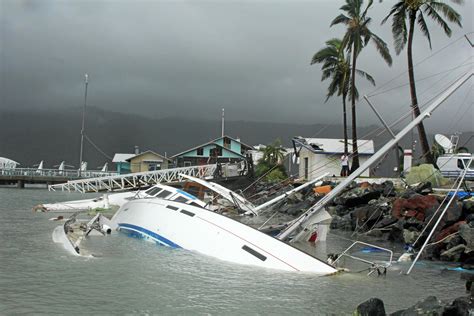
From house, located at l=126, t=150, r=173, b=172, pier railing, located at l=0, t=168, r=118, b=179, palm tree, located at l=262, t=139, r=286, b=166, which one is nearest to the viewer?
palm tree, located at l=262, t=139, r=286, b=166

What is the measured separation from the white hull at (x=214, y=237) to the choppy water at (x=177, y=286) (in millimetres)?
277

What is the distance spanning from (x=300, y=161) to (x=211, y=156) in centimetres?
1903

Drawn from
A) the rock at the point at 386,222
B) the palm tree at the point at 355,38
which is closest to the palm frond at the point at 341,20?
the palm tree at the point at 355,38

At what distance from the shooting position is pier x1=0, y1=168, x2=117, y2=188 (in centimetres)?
7769

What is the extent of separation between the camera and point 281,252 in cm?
1173

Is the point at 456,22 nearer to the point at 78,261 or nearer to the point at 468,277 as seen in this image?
the point at 468,277

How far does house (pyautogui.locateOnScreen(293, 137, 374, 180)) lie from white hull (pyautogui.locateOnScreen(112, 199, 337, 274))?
1270 inches

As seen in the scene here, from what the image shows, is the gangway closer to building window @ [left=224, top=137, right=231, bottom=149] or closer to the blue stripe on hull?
building window @ [left=224, top=137, right=231, bottom=149]

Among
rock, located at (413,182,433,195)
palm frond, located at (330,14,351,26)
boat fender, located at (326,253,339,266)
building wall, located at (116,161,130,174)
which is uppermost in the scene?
palm frond, located at (330,14,351,26)

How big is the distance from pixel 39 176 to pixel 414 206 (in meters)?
71.5

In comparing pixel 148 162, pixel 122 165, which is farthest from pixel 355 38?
pixel 122 165

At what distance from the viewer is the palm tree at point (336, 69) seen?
47125 mm

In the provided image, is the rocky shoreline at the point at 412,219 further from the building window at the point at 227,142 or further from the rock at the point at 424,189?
the building window at the point at 227,142

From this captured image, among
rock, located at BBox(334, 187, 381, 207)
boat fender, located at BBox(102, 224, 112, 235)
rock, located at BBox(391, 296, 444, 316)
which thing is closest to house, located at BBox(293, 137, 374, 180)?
rock, located at BBox(334, 187, 381, 207)
